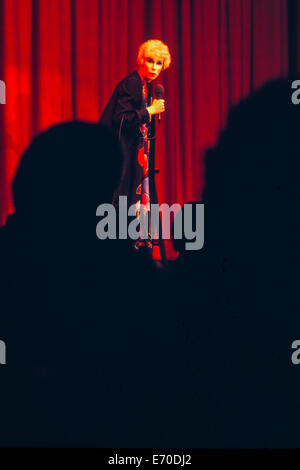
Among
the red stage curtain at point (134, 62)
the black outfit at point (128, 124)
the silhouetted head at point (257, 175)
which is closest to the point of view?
the black outfit at point (128, 124)

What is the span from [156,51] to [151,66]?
9 centimetres

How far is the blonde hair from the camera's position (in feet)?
8.98

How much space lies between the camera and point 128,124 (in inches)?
105

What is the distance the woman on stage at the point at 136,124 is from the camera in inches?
105

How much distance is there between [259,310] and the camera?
2.78 meters

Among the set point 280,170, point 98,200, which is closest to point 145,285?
point 98,200

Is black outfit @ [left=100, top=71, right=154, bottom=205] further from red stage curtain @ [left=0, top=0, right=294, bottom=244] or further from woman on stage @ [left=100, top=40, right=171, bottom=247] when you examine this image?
red stage curtain @ [left=0, top=0, right=294, bottom=244]

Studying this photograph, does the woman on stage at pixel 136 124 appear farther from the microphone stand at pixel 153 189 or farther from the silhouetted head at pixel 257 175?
the silhouetted head at pixel 257 175

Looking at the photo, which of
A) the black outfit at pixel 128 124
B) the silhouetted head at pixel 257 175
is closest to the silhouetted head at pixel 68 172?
the black outfit at pixel 128 124

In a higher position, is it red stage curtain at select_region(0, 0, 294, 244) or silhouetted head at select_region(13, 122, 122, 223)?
red stage curtain at select_region(0, 0, 294, 244)

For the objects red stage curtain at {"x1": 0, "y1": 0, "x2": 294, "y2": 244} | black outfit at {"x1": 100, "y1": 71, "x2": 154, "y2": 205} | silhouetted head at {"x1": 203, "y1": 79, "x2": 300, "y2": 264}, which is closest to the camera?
black outfit at {"x1": 100, "y1": 71, "x2": 154, "y2": 205}

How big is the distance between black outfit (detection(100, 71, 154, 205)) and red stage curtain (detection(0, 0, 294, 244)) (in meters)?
0.18

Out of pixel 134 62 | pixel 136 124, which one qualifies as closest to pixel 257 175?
pixel 136 124

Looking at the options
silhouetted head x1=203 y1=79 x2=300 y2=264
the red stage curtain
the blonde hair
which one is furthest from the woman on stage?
silhouetted head x1=203 y1=79 x2=300 y2=264
